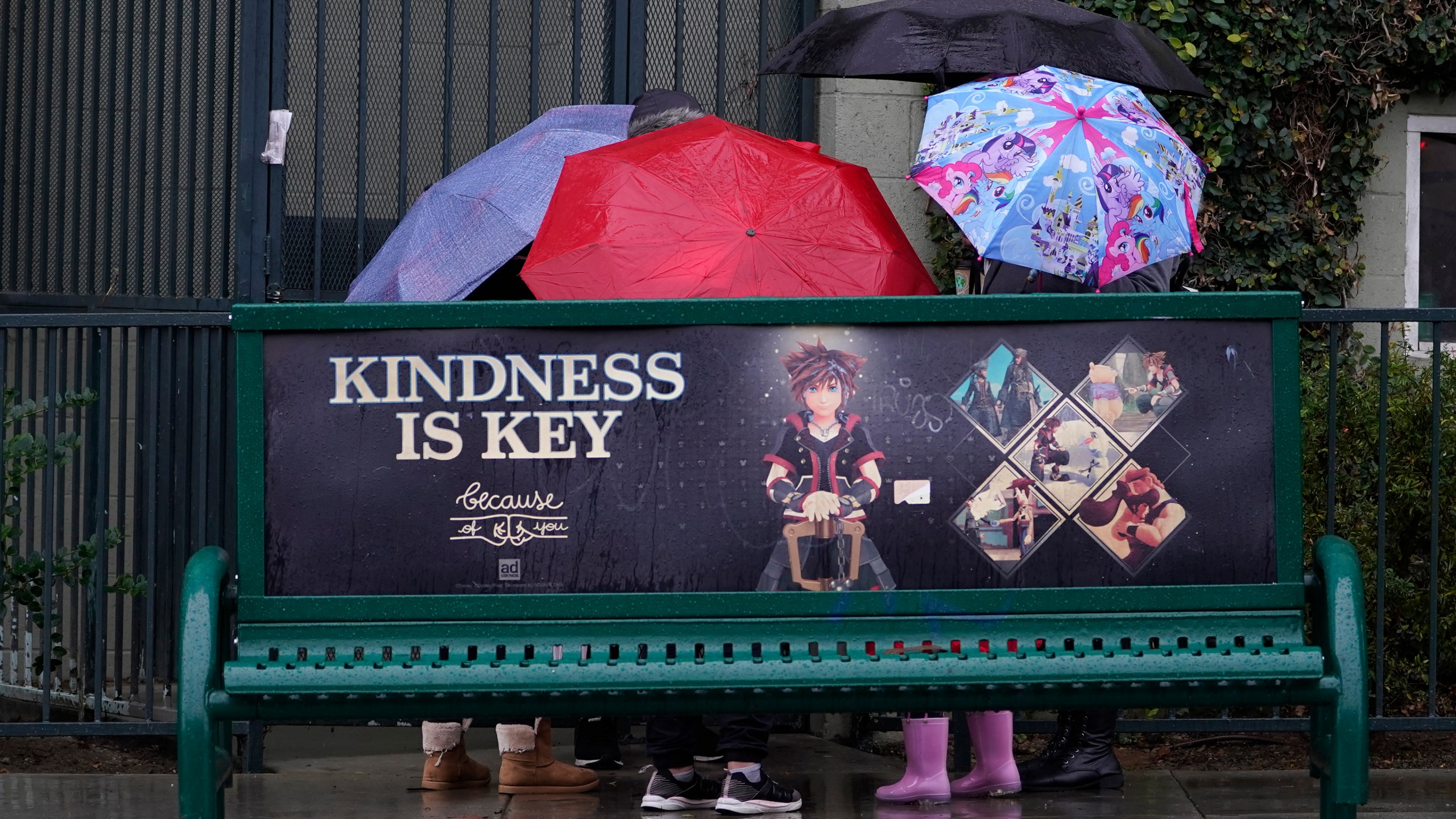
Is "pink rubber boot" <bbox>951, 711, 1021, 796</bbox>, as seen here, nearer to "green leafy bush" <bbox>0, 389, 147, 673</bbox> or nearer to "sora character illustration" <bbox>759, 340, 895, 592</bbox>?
"sora character illustration" <bbox>759, 340, 895, 592</bbox>

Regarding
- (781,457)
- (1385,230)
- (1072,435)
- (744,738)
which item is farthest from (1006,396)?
(1385,230)

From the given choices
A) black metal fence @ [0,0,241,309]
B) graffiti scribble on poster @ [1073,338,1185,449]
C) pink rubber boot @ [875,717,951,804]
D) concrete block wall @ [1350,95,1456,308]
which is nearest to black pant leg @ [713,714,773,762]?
pink rubber boot @ [875,717,951,804]

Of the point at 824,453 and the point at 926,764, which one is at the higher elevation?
the point at 824,453

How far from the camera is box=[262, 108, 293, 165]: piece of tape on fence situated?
6461 millimetres

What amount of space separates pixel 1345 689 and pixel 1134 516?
63 cm

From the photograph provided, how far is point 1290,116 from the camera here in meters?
7.48

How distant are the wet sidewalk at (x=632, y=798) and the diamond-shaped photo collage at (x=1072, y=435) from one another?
5.78 ft

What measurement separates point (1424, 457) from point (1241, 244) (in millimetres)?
1658

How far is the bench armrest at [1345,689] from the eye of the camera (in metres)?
3.87

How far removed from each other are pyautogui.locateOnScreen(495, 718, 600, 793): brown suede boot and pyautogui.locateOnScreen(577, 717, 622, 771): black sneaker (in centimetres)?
34

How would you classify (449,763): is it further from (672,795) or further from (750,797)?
(750,797)

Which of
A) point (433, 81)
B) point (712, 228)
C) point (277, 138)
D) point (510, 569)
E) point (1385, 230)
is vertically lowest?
point (510, 569)

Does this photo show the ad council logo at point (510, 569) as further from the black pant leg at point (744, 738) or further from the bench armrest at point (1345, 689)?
the bench armrest at point (1345, 689)

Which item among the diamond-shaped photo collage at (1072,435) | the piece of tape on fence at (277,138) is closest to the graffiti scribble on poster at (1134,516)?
the diamond-shaped photo collage at (1072,435)
